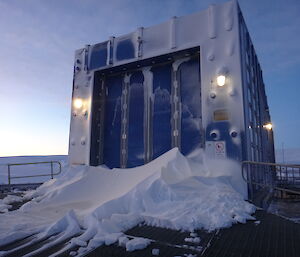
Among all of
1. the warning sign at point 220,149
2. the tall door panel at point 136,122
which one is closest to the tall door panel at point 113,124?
the tall door panel at point 136,122

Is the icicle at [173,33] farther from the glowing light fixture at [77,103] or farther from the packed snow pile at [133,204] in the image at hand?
the glowing light fixture at [77,103]

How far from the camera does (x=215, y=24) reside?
5.99 meters

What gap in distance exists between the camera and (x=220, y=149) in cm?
553

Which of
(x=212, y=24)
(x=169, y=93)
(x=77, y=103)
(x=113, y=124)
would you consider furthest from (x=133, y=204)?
(x=77, y=103)

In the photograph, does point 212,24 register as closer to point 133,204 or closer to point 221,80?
point 221,80

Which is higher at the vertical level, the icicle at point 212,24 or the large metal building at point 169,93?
the icicle at point 212,24

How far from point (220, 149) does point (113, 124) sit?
3.97m

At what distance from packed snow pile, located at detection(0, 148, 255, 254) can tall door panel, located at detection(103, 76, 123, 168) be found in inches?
88.0

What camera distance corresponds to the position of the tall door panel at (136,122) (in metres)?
7.22

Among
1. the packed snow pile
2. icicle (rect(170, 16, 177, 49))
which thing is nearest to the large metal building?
icicle (rect(170, 16, 177, 49))

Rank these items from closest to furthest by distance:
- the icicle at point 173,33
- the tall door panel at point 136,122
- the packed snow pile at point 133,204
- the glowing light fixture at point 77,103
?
the packed snow pile at point 133,204
the icicle at point 173,33
the tall door panel at point 136,122
the glowing light fixture at point 77,103

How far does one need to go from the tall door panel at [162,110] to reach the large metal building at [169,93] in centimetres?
3

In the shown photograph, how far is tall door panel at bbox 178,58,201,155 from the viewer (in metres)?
6.42

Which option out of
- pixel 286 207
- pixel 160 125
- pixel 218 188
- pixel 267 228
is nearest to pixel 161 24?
pixel 160 125
